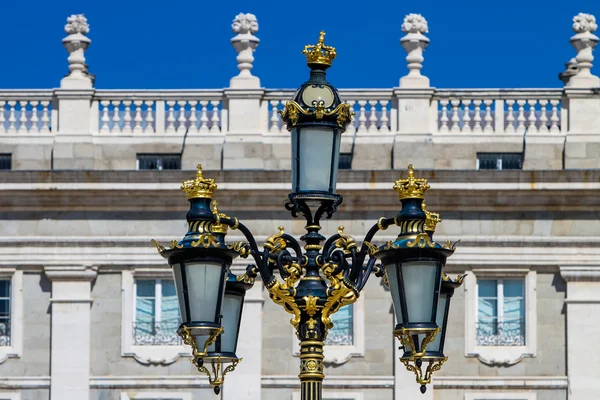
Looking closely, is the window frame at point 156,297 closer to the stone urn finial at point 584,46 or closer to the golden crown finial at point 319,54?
the stone urn finial at point 584,46

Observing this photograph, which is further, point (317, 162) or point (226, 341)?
point (226, 341)

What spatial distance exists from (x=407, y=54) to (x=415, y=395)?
6308 mm

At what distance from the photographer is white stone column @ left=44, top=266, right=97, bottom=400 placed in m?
42.0

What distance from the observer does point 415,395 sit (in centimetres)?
4194

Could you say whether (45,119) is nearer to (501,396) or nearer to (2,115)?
(2,115)

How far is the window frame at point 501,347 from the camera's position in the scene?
138 feet

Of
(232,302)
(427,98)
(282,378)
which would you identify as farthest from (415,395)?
(232,302)

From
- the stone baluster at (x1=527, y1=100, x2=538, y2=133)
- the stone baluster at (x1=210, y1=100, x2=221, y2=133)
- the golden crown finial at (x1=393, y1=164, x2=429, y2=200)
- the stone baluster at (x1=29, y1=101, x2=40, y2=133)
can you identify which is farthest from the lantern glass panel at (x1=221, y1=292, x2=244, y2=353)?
the stone baluster at (x1=29, y1=101, x2=40, y2=133)

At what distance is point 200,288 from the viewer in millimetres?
20250

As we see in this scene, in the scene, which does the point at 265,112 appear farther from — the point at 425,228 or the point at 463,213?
the point at 425,228

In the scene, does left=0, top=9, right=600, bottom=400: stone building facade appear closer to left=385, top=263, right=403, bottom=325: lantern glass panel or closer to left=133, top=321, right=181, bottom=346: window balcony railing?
left=133, top=321, right=181, bottom=346: window balcony railing

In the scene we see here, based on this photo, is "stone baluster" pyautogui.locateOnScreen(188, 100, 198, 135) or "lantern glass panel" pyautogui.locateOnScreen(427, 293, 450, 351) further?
"stone baluster" pyautogui.locateOnScreen(188, 100, 198, 135)

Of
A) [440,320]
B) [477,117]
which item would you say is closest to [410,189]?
[440,320]

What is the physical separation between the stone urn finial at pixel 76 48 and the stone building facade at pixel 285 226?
0.17 ft
